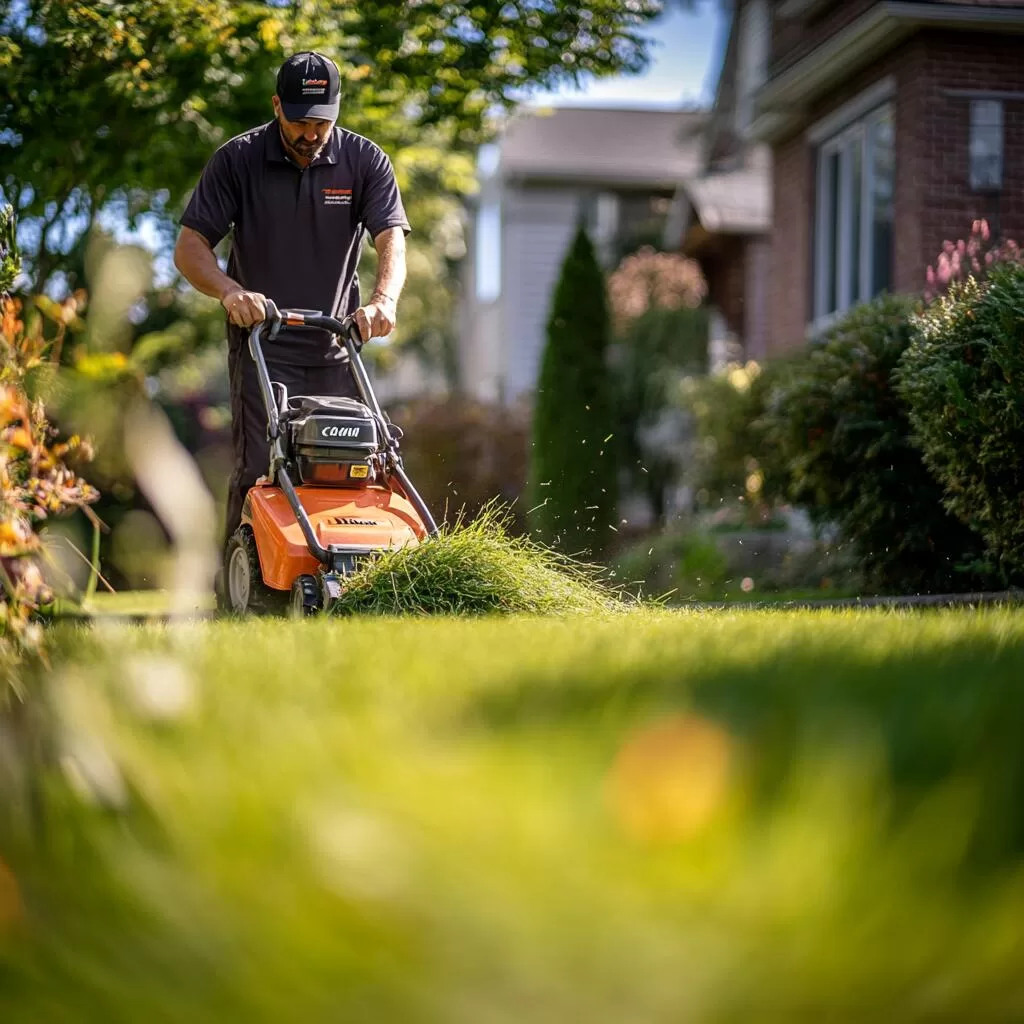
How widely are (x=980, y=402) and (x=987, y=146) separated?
606cm

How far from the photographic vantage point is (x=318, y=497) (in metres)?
4.88

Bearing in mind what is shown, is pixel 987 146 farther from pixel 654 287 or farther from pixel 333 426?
pixel 654 287

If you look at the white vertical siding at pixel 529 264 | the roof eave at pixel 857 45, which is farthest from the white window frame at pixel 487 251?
the roof eave at pixel 857 45

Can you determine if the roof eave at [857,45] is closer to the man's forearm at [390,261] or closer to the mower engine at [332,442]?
the man's forearm at [390,261]

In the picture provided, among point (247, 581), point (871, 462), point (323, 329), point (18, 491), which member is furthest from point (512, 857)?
point (871, 462)

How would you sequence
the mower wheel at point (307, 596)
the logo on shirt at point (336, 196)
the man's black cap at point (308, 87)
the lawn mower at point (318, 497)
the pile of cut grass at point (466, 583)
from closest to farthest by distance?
the pile of cut grass at point (466, 583), the mower wheel at point (307, 596), the lawn mower at point (318, 497), the man's black cap at point (308, 87), the logo on shirt at point (336, 196)

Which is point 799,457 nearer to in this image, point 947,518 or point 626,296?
point 947,518

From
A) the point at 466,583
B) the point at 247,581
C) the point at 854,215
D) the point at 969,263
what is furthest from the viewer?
the point at 854,215

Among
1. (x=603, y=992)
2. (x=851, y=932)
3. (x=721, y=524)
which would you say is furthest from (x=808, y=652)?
(x=721, y=524)

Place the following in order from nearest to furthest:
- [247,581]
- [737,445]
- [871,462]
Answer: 1. [247,581]
2. [871,462]
3. [737,445]

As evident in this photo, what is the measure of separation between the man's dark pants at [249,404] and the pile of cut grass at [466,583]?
1250 millimetres

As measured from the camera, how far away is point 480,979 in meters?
1.19

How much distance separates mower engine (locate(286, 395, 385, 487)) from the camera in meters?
4.81

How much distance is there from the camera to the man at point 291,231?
5414 mm
